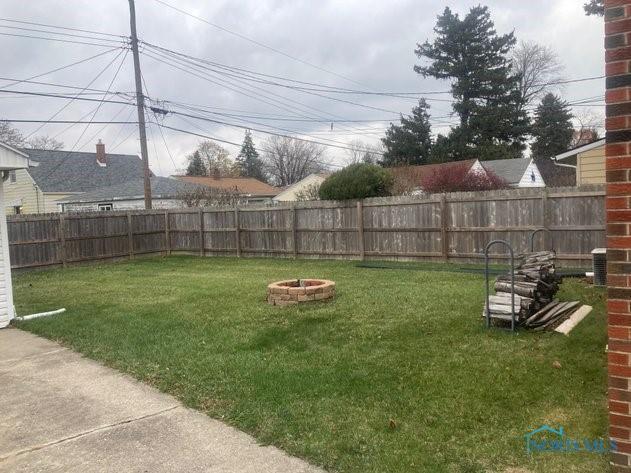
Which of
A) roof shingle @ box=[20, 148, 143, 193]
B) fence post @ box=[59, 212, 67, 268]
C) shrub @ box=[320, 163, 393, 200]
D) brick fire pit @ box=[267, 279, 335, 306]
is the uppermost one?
roof shingle @ box=[20, 148, 143, 193]

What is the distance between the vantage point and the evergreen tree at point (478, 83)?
3731 cm

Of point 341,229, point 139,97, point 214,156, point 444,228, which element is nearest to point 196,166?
point 214,156

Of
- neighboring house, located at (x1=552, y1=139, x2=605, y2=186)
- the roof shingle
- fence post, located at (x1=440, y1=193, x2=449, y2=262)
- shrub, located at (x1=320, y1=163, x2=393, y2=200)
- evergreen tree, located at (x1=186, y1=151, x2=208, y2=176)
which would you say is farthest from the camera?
evergreen tree, located at (x1=186, y1=151, x2=208, y2=176)

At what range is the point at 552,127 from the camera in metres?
42.6

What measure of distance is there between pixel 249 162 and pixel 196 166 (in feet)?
33.2

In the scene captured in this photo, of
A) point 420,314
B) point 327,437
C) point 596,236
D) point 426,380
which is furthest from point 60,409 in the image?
point 596,236

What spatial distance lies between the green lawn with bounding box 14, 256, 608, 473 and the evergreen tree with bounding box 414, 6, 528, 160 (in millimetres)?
29671

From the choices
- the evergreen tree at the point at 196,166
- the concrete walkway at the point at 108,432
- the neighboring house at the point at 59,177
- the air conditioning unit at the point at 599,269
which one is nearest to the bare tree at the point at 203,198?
the neighboring house at the point at 59,177

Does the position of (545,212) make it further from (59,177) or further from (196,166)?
(196,166)

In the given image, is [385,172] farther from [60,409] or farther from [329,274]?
[60,409]

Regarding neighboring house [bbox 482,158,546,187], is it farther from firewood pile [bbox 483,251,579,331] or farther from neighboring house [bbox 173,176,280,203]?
firewood pile [bbox 483,251,579,331]

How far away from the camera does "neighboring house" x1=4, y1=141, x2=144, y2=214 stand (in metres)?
33.0

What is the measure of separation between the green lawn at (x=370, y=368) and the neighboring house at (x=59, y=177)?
2581cm

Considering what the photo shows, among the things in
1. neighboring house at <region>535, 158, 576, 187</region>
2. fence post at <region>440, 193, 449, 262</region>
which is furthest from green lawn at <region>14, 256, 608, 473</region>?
neighboring house at <region>535, 158, 576, 187</region>
